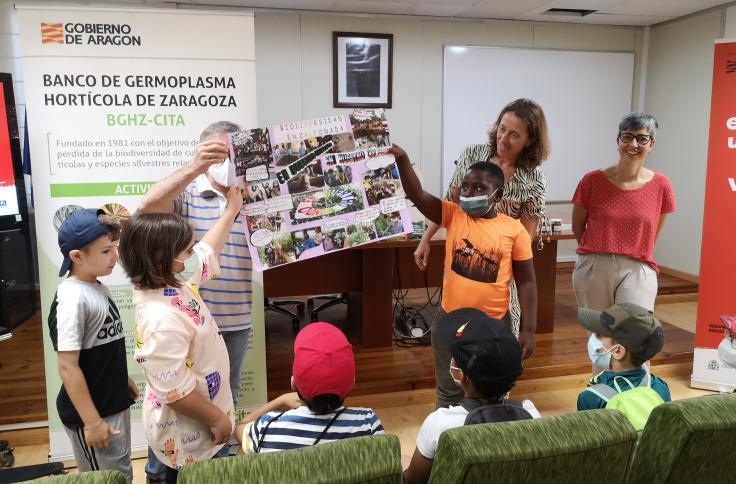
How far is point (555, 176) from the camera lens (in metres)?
6.04

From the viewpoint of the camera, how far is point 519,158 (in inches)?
88.4

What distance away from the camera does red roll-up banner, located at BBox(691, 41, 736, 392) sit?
10.7 ft

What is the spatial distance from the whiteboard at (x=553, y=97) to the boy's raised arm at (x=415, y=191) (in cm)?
379

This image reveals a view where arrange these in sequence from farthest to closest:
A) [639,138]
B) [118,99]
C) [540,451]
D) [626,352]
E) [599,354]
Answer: [639,138] → [118,99] → [599,354] → [626,352] → [540,451]

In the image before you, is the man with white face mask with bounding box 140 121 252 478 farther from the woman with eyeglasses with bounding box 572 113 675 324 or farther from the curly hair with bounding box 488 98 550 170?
the woman with eyeglasses with bounding box 572 113 675 324

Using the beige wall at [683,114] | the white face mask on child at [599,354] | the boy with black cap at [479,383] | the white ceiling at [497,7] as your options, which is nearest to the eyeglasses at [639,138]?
the white face mask on child at [599,354]

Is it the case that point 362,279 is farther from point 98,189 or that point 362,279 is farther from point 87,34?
point 87,34

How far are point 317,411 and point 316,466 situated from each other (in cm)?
24

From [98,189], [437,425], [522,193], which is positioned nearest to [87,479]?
[437,425]

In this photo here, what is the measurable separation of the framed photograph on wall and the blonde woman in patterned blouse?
3306 mm

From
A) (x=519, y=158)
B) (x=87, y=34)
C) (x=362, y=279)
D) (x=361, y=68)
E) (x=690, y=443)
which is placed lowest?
(x=362, y=279)

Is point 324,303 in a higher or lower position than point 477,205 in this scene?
lower

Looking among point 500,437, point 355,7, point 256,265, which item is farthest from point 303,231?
point 355,7

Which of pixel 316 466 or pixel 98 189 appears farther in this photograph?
pixel 98 189
